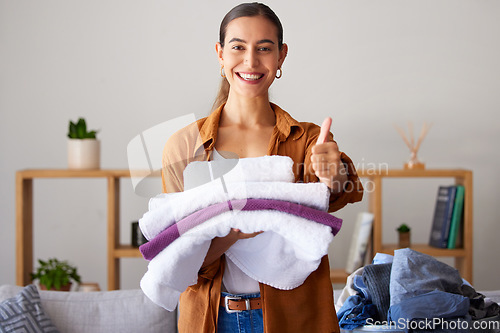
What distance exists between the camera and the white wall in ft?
9.47

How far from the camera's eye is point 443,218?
107 inches

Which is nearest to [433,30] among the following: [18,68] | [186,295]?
[18,68]

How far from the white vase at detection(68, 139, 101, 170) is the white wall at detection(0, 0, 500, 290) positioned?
1.02 feet

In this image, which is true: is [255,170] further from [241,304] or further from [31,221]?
[31,221]

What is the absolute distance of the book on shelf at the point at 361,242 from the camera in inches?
106

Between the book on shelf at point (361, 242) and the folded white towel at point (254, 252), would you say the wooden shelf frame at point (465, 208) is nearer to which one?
the book on shelf at point (361, 242)

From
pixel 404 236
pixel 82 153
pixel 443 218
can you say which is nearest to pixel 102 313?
pixel 82 153

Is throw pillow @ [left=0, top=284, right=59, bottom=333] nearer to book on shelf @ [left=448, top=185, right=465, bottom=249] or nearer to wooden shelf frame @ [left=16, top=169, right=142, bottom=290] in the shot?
wooden shelf frame @ [left=16, top=169, right=142, bottom=290]

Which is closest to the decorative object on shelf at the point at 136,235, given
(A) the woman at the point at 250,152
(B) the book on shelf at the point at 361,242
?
(B) the book on shelf at the point at 361,242

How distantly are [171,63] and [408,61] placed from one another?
50.0 inches

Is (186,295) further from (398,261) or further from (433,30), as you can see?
(433,30)

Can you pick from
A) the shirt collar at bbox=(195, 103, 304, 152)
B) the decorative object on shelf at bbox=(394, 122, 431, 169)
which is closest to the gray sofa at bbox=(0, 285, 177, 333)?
the shirt collar at bbox=(195, 103, 304, 152)

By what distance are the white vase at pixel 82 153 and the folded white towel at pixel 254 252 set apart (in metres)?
1.82

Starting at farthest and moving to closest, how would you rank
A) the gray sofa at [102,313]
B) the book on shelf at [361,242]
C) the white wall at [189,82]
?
the white wall at [189,82] → the book on shelf at [361,242] → the gray sofa at [102,313]
